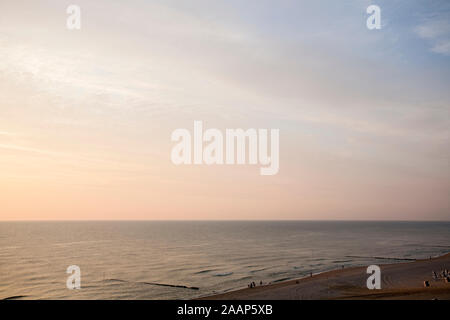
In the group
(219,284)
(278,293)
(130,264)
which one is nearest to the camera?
(278,293)

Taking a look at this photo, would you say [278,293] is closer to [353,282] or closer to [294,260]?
[353,282]

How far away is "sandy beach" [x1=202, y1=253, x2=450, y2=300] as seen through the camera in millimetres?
30973

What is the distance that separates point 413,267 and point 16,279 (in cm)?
6837

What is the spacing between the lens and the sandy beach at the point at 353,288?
30973 mm

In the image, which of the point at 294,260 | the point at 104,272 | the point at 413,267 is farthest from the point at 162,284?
the point at 413,267

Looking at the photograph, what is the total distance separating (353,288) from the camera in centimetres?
3881
